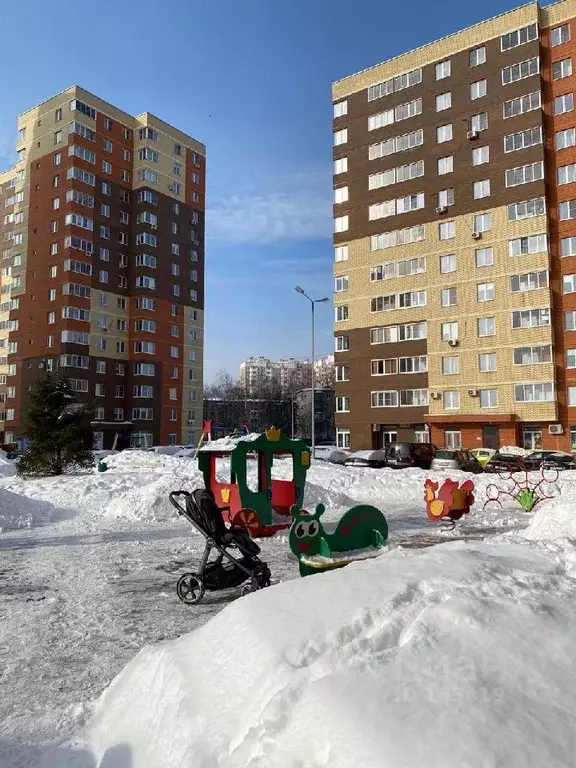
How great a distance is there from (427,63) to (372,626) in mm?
51349

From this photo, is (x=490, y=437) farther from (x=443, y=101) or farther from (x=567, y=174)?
(x=443, y=101)

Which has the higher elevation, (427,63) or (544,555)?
(427,63)

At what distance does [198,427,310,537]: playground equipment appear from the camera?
12.3 meters

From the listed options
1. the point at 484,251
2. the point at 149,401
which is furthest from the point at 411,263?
the point at 149,401

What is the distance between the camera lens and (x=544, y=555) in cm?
483

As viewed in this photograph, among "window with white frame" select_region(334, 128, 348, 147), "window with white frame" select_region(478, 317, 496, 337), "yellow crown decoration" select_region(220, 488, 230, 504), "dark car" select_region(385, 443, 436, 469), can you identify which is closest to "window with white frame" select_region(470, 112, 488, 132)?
"window with white frame" select_region(334, 128, 348, 147)

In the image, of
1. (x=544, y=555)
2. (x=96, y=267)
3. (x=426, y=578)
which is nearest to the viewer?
(x=426, y=578)

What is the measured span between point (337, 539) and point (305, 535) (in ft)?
1.76

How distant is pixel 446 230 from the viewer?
145 ft

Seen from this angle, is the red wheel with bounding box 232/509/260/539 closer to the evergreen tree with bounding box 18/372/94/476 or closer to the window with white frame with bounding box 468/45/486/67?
the evergreen tree with bounding box 18/372/94/476

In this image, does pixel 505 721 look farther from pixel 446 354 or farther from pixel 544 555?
pixel 446 354

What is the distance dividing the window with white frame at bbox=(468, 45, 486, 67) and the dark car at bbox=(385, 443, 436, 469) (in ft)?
98.7

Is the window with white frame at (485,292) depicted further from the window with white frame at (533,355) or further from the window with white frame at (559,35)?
the window with white frame at (559,35)

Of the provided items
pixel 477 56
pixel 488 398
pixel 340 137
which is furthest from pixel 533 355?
pixel 340 137
